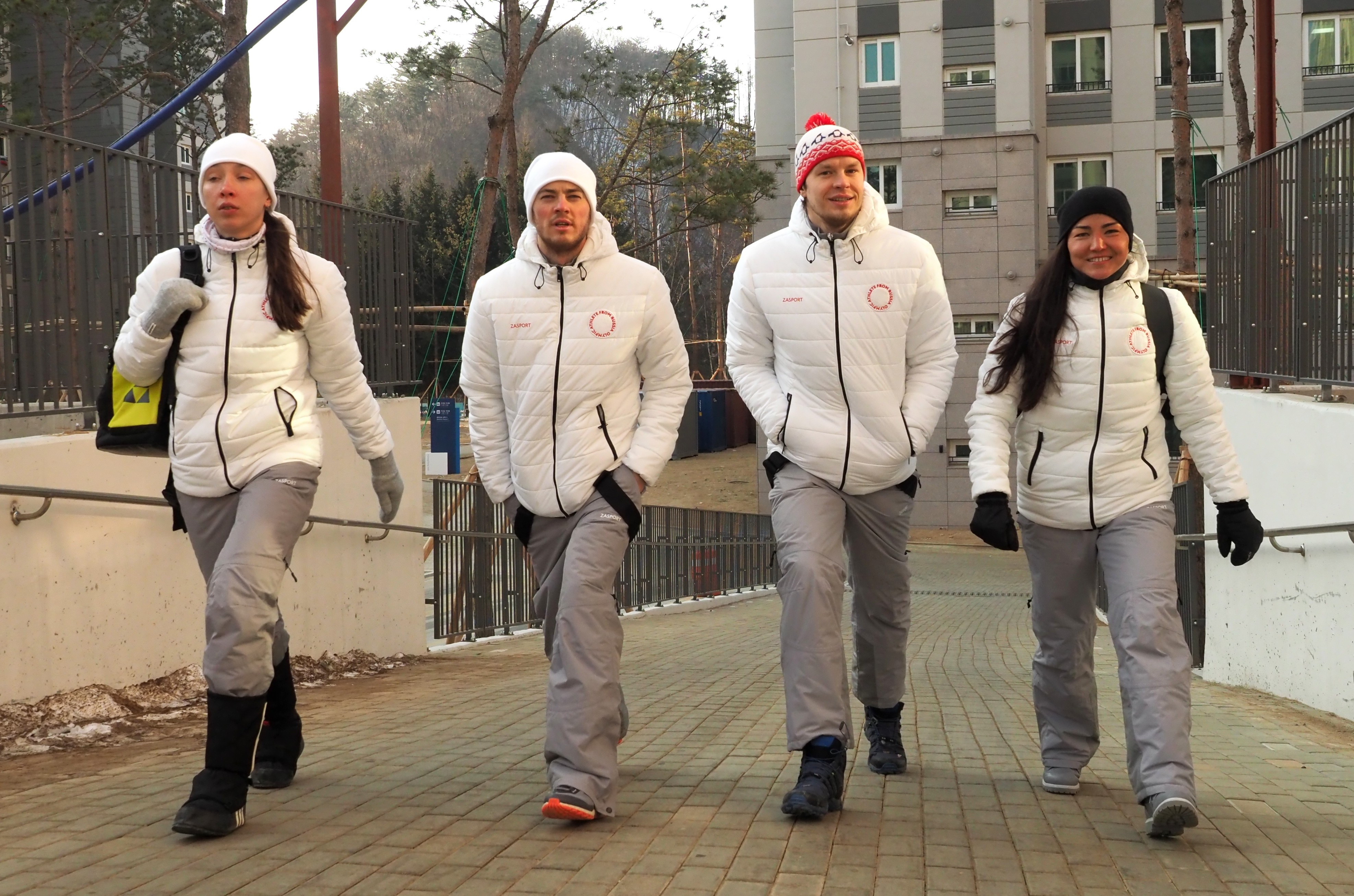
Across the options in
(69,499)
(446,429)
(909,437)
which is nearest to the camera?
(909,437)

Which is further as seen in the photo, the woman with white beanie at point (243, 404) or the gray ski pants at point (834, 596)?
the gray ski pants at point (834, 596)

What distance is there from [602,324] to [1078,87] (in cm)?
3895

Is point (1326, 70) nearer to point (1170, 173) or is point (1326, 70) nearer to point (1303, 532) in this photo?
point (1170, 173)

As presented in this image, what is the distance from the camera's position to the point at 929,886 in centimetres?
390

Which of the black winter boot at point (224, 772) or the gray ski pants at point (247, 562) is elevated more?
the gray ski pants at point (247, 562)

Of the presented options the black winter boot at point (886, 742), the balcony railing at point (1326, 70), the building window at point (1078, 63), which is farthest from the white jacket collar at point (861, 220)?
the balcony railing at point (1326, 70)

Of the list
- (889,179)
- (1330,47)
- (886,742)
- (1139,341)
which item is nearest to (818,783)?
(886,742)

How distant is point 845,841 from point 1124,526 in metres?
1.31

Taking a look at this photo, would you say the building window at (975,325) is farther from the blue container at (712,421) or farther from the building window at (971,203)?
the blue container at (712,421)

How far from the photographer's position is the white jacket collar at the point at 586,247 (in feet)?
16.2

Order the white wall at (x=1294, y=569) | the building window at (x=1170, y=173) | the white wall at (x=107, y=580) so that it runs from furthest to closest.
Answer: the building window at (x=1170, y=173) < the white wall at (x=1294, y=569) < the white wall at (x=107, y=580)

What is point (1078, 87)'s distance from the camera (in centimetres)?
4119

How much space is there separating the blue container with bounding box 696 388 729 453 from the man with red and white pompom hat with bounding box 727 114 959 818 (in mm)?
A: 47982

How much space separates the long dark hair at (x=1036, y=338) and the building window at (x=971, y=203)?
1437 inches
